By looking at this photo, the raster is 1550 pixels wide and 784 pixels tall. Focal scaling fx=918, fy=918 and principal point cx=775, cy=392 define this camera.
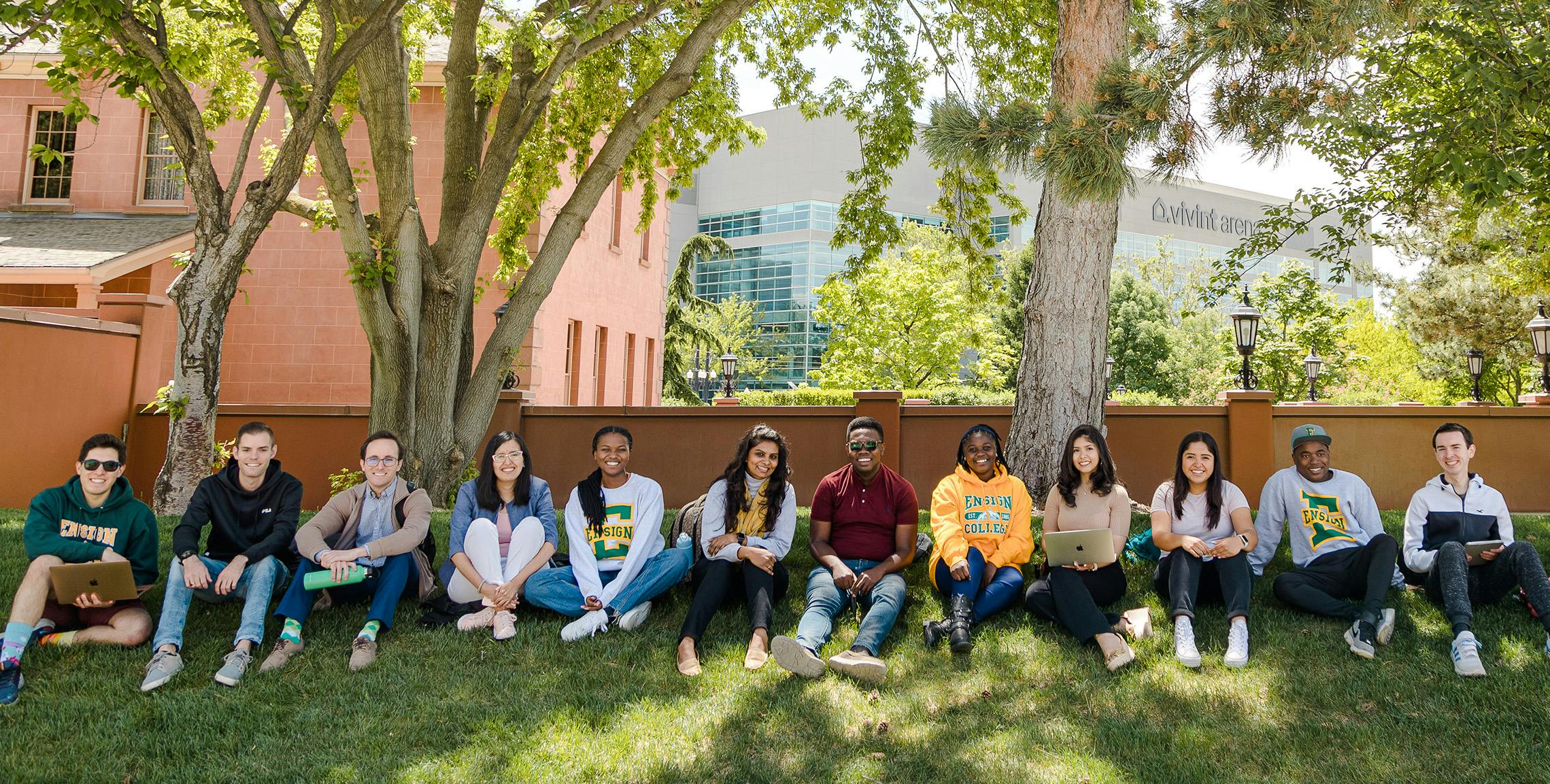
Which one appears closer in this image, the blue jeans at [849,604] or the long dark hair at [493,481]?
the blue jeans at [849,604]

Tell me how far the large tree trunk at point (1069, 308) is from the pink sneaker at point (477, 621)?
4312mm

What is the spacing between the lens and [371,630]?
4992mm

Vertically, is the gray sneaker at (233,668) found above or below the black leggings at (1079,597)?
below

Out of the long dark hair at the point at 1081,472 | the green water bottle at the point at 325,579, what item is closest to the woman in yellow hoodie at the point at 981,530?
the long dark hair at the point at 1081,472

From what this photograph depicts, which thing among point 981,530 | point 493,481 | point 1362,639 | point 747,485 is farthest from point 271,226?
point 1362,639

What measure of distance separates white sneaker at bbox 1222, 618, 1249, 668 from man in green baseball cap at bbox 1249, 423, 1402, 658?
0.71m

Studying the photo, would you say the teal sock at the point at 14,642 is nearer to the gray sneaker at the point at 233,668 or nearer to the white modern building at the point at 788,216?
the gray sneaker at the point at 233,668

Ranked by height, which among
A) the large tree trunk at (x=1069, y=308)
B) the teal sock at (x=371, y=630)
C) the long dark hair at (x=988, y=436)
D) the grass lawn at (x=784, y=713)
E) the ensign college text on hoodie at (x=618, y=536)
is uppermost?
the large tree trunk at (x=1069, y=308)

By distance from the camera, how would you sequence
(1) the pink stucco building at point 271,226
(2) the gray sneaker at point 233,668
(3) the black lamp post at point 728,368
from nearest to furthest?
(2) the gray sneaker at point 233,668, (1) the pink stucco building at point 271,226, (3) the black lamp post at point 728,368

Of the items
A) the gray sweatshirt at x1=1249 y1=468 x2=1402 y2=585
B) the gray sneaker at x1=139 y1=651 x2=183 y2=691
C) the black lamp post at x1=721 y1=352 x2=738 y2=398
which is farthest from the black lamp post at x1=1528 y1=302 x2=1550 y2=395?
the gray sneaker at x1=139 y1=651 x2=183 y2=691

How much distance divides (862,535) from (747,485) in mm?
786

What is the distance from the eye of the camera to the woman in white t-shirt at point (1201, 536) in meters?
5.22

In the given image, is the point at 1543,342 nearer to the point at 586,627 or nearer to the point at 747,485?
the point at 747,485

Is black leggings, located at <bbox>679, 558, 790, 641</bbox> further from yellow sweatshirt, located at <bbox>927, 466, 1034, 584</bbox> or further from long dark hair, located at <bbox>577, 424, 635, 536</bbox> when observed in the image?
yellow sweatshirt, located at <bbox>927, 466, 1034, 584</bbox>
